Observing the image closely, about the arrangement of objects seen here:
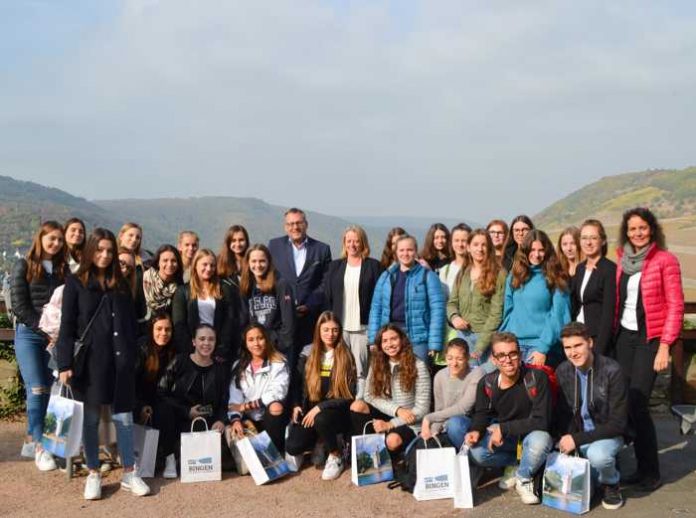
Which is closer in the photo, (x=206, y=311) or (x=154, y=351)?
(x=154, y=351)

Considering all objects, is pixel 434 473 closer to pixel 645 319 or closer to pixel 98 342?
pixel 645 319

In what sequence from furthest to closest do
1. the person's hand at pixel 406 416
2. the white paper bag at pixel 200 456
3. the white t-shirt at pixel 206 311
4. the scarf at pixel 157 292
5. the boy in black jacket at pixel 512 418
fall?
the scarf at pixel 157 292
the white t-shirt at pixel 206 311
the person's hand at pixel 406 416
the white paper bag at pixel 200 456
the boy in black jacket at pixel 512 418

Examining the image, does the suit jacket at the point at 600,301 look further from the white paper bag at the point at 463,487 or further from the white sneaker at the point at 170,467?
the white sneaker at the point at 170,467

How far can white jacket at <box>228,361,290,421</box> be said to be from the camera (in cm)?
559

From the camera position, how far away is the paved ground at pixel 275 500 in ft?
14.9

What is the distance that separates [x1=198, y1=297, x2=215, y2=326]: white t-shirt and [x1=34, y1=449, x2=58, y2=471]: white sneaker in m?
1.60

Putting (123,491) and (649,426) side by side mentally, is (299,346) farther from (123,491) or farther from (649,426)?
(649,426)

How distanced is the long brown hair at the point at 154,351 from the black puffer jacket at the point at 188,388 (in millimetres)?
85

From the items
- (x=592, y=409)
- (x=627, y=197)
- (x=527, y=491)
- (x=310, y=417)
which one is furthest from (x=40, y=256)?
(x=627, y=197)

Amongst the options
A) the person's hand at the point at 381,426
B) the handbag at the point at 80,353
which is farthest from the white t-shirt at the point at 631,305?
the handbag at the point at 80,353

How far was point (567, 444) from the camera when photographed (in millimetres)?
4566

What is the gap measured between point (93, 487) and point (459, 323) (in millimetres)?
3112

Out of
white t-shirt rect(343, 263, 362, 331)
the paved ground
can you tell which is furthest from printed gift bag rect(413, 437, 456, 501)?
white t-shirt rect(343, 263, 362, 331)

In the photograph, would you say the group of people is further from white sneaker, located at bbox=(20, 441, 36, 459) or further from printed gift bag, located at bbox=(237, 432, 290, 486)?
printed gift bag, located at bbox=(237, 432, 290, 486)
